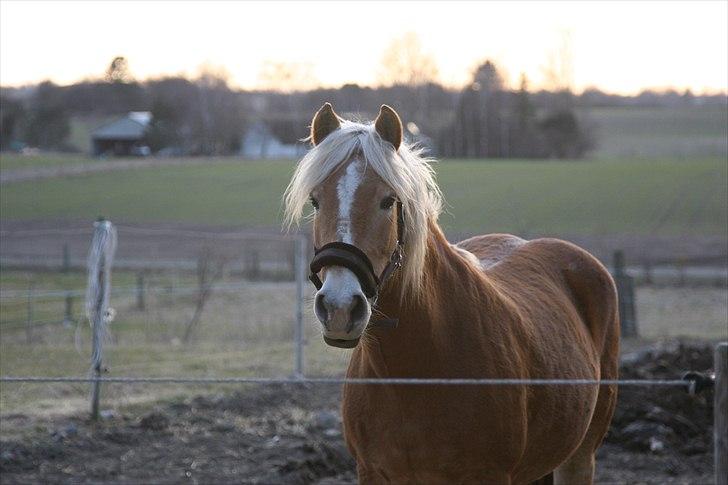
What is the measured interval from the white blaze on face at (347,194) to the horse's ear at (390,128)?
221mm

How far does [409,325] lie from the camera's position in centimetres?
317

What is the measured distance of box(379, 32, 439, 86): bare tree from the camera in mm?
30891

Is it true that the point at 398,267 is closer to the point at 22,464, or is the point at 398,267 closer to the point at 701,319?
the point at 22,464

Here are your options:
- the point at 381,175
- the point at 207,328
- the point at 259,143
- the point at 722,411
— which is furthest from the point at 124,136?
the point at 722,411

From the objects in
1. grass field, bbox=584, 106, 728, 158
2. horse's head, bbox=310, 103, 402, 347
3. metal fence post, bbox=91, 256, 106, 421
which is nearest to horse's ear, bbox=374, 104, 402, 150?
horse's head, bbox=310, 103, 402, 347

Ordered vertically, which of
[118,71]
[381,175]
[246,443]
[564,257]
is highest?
[118,71]

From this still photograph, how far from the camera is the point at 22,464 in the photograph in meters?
6.25

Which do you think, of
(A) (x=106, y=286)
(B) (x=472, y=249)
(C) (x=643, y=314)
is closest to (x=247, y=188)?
(C) (x=643, y=314)

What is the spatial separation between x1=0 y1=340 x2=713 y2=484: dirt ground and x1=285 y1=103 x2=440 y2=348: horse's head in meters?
3.44

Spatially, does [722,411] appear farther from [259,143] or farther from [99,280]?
[259,143]

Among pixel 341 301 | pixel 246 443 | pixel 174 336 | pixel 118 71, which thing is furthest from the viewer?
pixel 118 71

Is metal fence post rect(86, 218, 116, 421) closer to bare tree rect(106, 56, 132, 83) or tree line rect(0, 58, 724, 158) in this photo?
tree line rect(0, 58, 724, 158)

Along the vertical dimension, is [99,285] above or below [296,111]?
A: below

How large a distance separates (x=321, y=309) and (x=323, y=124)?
2.86 ft
